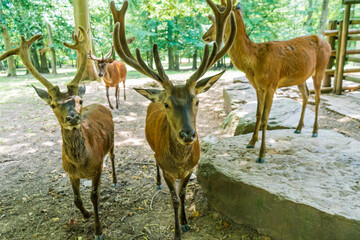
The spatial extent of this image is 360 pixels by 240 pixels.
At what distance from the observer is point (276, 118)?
17.6 ft

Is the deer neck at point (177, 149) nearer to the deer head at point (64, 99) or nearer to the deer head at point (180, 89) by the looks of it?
the deer head at point (180, 89)

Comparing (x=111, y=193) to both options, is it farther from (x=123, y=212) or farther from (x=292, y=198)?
(x=292, y=198)

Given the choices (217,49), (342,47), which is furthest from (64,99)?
(342,47)

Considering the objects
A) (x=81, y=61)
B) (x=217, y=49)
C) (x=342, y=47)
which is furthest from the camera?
(x=342, y=47)

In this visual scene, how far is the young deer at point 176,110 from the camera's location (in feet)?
8.13

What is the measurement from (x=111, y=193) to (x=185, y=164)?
1732 millimetres

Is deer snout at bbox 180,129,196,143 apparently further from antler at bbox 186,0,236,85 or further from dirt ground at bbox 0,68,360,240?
dirt ground at bbox 0,68,360,240

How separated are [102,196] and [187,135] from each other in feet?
7.56

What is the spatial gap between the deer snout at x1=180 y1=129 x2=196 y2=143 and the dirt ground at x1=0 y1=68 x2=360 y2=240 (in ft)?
4.68

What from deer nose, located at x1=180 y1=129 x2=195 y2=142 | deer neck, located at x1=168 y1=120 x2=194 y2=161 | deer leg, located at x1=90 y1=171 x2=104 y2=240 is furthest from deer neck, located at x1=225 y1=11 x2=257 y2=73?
deer leg, located at x1=90 y1=171 x2=104 y2=240

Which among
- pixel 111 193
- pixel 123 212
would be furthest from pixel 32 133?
pixel 123 212

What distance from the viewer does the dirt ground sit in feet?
10.5

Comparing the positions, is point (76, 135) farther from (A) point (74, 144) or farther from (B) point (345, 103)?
(B) point (345, 103)

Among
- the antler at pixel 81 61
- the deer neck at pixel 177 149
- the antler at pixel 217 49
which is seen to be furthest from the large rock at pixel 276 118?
the antler at pixel 81 61
